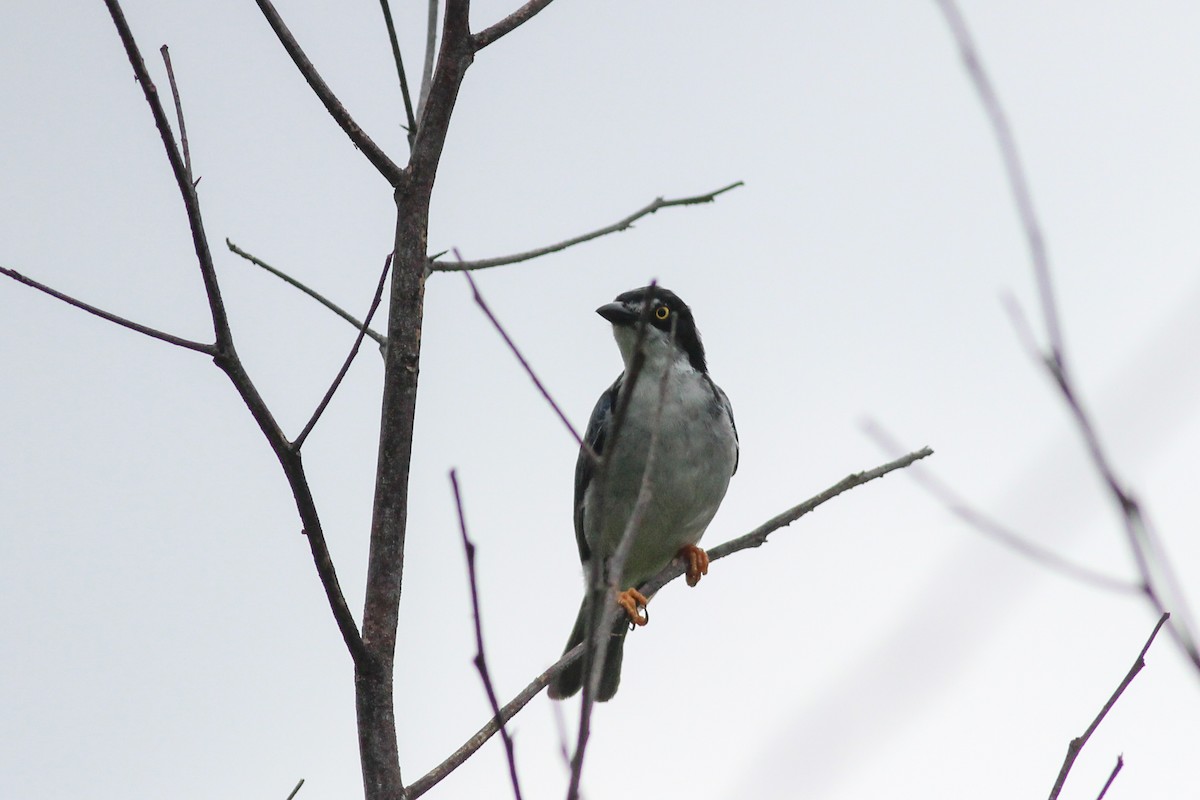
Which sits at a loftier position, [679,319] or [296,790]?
[679,319]

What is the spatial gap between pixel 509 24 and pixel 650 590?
10.5 feet

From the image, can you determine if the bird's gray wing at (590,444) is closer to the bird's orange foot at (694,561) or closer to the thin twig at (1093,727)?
the bird's orange foot at (694,561)

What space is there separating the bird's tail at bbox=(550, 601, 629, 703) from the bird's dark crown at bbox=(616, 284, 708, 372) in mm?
1848

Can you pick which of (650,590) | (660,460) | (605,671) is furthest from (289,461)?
(605,671)

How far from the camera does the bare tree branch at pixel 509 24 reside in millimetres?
3799

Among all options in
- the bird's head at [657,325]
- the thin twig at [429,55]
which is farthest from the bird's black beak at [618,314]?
the thin twig at [429,55]

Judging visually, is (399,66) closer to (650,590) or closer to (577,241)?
(577,241)

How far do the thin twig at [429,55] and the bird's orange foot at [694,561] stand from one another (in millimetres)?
4335

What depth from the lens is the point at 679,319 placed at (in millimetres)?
8625

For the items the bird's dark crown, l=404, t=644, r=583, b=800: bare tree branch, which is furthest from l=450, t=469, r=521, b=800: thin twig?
the bird's dark crown

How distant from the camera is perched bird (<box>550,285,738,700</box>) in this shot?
7781mm

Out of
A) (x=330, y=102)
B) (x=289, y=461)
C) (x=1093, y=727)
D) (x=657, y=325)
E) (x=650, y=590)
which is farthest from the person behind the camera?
(x=657, y=325)

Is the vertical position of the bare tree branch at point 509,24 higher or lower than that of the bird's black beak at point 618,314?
lower

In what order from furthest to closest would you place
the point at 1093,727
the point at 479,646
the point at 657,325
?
the point at 657,325 → the point at 1093,727 → the point at 479,646
